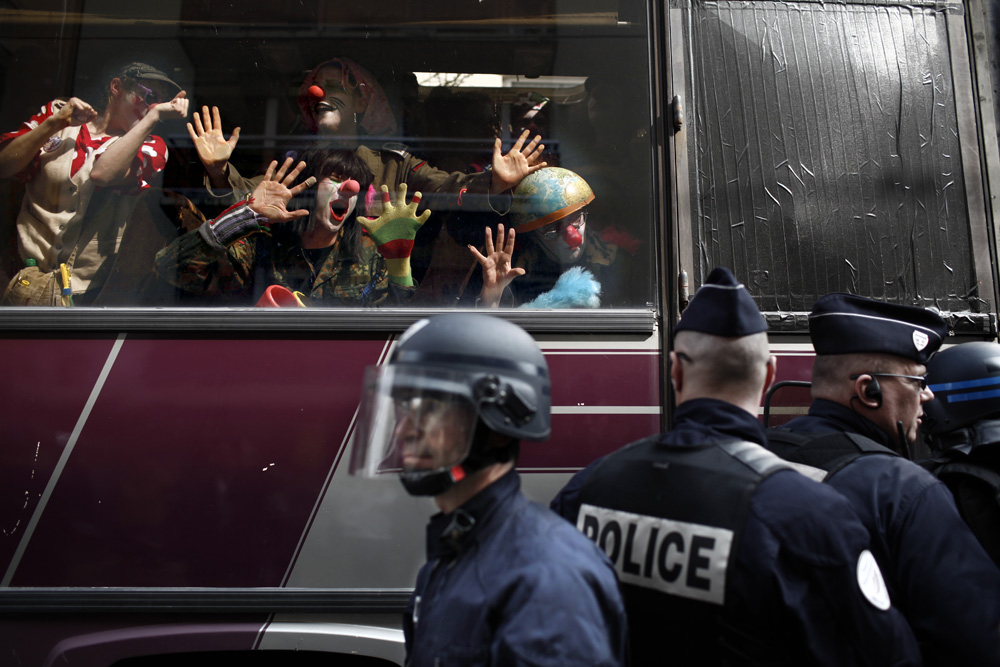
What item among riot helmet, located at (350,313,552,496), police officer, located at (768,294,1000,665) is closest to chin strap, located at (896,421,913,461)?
police officer, located at (768,294,1000,665)

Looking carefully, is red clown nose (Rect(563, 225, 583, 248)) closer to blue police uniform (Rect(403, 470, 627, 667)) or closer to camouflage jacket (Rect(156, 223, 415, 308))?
camouflage jacket (Rect(156, 223, 415, 308))

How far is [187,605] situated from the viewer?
2404 millimetres

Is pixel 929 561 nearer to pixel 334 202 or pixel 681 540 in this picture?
pixel 681 540

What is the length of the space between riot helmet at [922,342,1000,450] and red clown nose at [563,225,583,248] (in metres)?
1.30

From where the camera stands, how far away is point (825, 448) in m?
1.83

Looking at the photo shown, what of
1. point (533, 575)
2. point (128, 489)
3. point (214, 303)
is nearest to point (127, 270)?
point (214, 303)

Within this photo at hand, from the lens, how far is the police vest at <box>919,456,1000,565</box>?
1921mm

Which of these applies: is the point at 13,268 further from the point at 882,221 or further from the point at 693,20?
the point at 882,221

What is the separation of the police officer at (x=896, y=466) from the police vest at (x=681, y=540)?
374mm

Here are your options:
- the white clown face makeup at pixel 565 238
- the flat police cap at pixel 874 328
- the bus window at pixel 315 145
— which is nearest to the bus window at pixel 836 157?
the bus window at pixel 315 145

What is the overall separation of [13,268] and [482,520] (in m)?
2.36

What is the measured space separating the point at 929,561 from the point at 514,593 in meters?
1.00

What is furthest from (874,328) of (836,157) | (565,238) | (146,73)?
(146,73)

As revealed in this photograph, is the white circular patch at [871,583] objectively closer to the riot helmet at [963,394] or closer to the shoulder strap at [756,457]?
the shoulder strap at [756,457]
